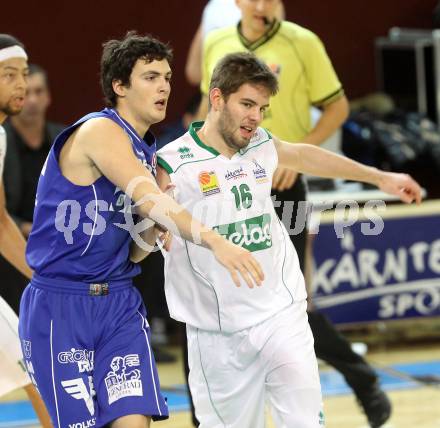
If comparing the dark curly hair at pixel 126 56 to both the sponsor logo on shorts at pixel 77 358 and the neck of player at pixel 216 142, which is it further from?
the sponsor logo on shorts at pixel 77 358

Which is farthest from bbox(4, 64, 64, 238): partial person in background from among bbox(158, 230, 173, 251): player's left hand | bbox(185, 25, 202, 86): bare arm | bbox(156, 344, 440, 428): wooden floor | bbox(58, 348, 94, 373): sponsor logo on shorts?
bbox(58, 348, 94, 373): sponsor logo on shorts

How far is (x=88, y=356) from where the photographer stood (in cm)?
416

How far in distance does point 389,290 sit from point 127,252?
171 inches

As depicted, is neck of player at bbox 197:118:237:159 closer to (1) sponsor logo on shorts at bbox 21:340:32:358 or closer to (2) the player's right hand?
(2) the player's right hand

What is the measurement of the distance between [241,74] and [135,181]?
32.9 inches

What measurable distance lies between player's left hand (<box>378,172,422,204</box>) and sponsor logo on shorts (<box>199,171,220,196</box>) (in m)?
0.79

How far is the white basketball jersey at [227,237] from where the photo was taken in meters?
4.55

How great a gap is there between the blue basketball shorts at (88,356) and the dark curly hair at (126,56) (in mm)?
774

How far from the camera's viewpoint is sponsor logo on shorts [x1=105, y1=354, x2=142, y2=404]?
4.09 metres

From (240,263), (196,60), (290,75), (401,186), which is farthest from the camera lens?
(196,60)

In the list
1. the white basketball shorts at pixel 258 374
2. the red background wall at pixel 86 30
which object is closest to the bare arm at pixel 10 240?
the white basketball shorts at pixel 258 374

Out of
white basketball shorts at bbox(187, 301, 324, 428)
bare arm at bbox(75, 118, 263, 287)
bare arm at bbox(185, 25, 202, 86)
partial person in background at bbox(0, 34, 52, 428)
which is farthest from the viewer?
bare arm at bbox(185, 25, 202, 86)

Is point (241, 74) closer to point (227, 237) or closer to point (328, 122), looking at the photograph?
point (227, 237)

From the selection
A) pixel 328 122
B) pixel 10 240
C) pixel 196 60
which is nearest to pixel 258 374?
pixel 10 240
